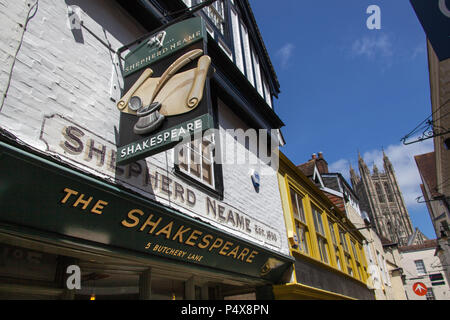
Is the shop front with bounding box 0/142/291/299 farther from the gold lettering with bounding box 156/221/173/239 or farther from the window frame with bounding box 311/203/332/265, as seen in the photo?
the window frame with bounding box 311/203/332/265

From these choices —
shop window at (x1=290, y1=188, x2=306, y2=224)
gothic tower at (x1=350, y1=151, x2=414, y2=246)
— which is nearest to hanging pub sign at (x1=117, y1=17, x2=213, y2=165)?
shop window at (x1=290, y1=188, x2=306, y2=224)

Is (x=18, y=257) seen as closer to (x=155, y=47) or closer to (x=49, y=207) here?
(x=49, y=207)

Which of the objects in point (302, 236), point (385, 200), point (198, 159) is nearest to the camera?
point (198, 159)

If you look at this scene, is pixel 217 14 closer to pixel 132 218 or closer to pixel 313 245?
pixel 132 218

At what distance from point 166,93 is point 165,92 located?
0.11 feet

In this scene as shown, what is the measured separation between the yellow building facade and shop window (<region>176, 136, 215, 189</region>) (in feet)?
10.4

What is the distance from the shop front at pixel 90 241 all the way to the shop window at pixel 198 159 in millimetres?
1227

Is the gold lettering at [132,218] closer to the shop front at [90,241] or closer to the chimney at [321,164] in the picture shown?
the shop front at [90,241]

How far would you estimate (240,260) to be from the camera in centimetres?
622

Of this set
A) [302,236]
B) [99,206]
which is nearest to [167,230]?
[99,206]

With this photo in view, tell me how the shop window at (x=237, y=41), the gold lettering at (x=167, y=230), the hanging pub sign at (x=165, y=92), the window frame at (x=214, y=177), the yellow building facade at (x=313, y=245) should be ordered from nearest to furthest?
the hanging pub sign at (x=165, y=92), the gold lettering at (x=167, y=230), the window frame at (x=214, y=177), the yellow building facade at (x=313, y=245), the shop window at (x=237, y=41)

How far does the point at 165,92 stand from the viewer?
4191mm

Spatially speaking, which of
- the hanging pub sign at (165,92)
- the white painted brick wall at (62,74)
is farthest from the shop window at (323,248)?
the hanging pub sign at (165,92)

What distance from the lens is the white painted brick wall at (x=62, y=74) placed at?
3475mm
